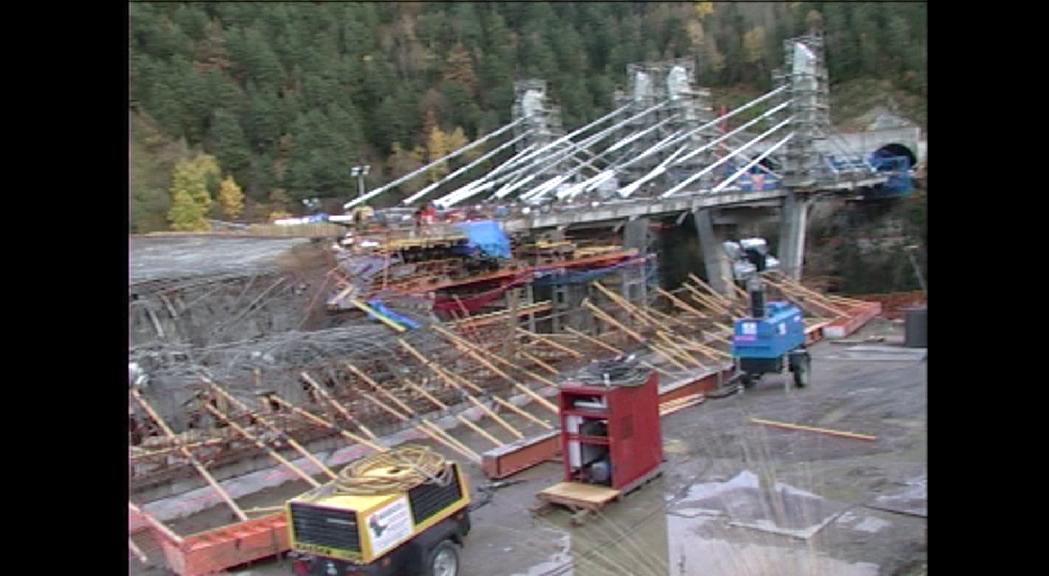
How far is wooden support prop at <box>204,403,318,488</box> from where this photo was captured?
6958mm

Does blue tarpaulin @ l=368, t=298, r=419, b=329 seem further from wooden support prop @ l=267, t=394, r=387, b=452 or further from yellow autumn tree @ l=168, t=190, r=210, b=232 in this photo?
yellow autumn tree @ l=168, t=190, r=210, b=232

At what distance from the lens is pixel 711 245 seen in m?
19.8

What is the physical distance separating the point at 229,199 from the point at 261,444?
589 inches

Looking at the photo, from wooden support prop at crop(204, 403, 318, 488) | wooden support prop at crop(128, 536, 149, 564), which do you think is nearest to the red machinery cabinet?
wooden support prop at crop(204, 403, 318, 488)

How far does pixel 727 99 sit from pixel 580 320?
17513mm

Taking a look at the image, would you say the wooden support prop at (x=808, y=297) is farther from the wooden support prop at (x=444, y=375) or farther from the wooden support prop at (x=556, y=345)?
the wooden support prop at (x=444, y=375)

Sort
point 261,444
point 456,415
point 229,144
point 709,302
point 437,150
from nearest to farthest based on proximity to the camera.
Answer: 1. point 261,444
2. point 456,415
3. point 709,302
4. point 229,144
5. point 437,150

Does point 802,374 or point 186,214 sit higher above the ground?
point 186,214

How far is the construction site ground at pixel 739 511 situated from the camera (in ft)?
16.9

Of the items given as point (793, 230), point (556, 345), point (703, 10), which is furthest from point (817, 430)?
point (703, 10)

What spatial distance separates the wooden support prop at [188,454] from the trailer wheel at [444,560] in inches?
76.5

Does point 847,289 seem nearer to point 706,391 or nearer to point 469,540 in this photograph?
point 706,391

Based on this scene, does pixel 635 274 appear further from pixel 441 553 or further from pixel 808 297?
pixel 441 553

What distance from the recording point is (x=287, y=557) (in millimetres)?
5867
